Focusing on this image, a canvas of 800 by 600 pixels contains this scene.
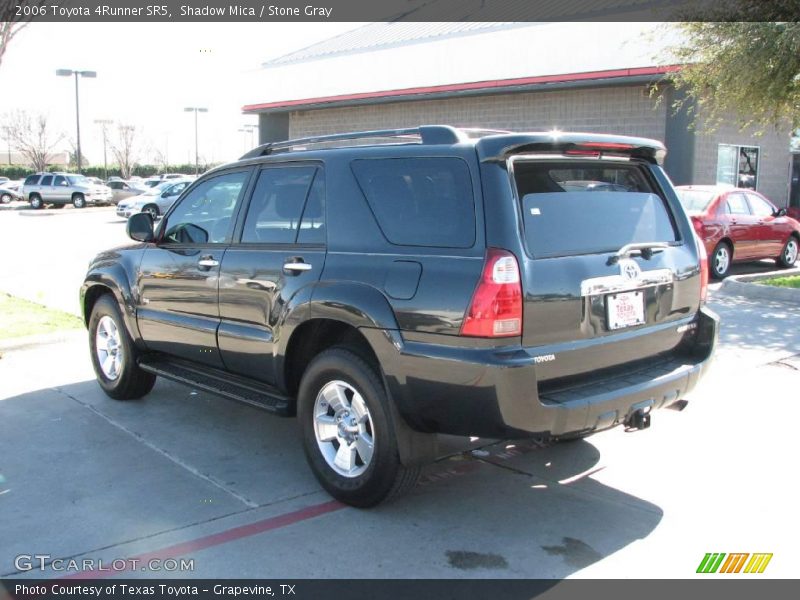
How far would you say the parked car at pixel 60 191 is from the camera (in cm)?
3991

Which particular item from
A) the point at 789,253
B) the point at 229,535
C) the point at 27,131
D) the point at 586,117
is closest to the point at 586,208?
the point at 229,535

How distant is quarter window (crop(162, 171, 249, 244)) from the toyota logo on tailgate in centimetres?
255

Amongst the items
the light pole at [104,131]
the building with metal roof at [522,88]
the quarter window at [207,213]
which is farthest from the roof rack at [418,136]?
the light pole at [104,131]

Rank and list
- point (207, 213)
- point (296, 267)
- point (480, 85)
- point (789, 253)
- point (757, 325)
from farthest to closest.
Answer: point (480, 85)
point (789, 253)
point (757, 325)
point (207, 213)
point (296, 267)

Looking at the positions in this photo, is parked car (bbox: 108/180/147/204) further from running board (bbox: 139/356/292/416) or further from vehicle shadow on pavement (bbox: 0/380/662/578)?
vehicle shadow on pavement (bbox: 0/380/662/578)

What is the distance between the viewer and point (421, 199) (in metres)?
4.14

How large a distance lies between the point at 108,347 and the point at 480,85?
1585 centimetres

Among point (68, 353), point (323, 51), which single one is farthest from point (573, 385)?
point (323, 51)

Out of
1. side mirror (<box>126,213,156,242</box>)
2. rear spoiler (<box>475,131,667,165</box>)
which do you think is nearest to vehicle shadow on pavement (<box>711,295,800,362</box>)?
rear spoiler (<box>475,131,667,165</box>)

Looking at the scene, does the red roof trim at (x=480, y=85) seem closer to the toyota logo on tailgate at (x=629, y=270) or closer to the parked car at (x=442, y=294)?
the parked car at (x=442, y=294)

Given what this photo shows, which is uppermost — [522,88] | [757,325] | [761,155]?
[522,88]

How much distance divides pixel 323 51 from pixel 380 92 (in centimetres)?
509

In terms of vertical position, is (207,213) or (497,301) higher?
(207,213)

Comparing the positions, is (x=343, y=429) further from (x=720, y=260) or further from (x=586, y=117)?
(x=586, y=117)
